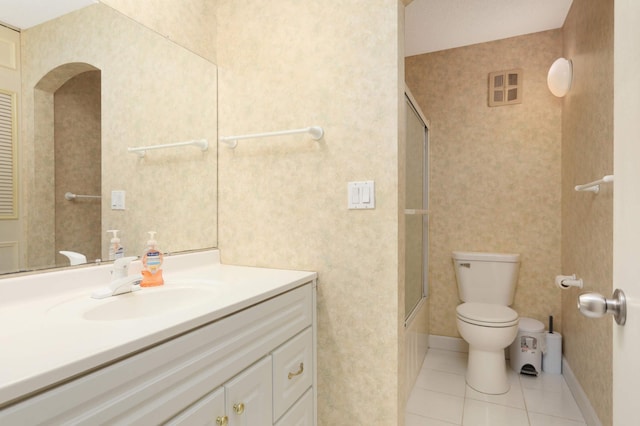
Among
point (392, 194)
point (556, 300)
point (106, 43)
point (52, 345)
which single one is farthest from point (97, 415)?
point (556, 300)

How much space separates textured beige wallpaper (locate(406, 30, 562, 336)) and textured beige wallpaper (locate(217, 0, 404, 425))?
1.60 metres

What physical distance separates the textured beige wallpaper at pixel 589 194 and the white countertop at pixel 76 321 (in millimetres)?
1418

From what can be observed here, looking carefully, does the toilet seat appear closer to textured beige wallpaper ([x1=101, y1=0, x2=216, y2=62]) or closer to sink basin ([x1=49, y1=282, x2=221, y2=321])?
sink basin ([x1=49, y1=282, x2=221, y2=321])

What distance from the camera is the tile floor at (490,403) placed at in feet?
6.17

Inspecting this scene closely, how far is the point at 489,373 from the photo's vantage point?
2.17 meters

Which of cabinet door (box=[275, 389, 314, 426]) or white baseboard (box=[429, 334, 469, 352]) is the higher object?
cabinet door (box=[275, 389, 314, 426])

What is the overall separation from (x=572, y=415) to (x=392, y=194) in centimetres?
173

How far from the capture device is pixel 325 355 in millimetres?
1481

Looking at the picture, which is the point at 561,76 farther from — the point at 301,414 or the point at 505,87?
the point at 301,414

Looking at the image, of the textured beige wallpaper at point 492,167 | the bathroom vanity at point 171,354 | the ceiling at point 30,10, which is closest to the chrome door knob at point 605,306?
the bathroom vanity at point 171,354

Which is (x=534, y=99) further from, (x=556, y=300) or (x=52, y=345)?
(x=52, y=345)

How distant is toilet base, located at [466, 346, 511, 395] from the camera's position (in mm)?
2160

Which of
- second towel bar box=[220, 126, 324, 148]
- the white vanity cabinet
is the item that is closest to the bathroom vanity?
the white vanity cabinet

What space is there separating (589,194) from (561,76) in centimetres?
88
